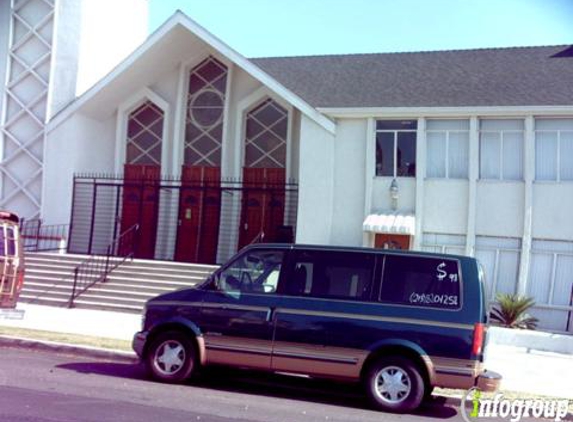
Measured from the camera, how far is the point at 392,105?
16062 mm

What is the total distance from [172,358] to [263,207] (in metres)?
10.8

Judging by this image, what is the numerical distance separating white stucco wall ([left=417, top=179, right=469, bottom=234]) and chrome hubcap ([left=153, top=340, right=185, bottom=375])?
9311 millimetres

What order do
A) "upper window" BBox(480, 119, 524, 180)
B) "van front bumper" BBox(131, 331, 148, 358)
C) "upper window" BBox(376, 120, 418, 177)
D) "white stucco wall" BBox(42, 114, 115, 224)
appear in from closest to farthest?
"van front bumper" BBox(131, 331, 148, 358) < "upper window" BBox(480, 119, 524, 180) < "upper window" BBox(376, 120, 418, 177) < "white stucco wall" BBox(42, 114, 115, 224)

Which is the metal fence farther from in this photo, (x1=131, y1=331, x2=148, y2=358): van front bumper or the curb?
(x1=131, y1=331, x2=148, y2=358): van front bumper

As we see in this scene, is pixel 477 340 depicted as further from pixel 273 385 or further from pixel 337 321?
pixel 273 385

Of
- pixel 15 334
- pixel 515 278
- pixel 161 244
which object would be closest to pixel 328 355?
pixel 15 334

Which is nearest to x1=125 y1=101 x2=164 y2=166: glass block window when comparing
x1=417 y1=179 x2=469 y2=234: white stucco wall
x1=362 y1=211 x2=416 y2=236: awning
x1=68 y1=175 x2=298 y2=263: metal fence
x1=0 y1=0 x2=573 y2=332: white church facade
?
x1=0 y1=0 x2=573 y2=332: white church facade

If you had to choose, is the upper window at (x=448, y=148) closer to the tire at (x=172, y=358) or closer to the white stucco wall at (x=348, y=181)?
the white stucco wall at (x=348, y=181)

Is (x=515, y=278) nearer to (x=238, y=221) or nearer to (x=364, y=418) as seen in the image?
(x=238, y=221)

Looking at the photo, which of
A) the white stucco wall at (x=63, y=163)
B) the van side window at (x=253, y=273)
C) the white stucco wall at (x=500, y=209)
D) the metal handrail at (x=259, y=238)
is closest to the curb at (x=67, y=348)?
the van side window at (x=253, y=273)

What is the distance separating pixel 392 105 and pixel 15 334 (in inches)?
416

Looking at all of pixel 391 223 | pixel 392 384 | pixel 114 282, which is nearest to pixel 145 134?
pixel 114 282

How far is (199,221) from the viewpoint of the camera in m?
19.1

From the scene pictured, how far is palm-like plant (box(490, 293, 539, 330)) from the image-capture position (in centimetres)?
1394
